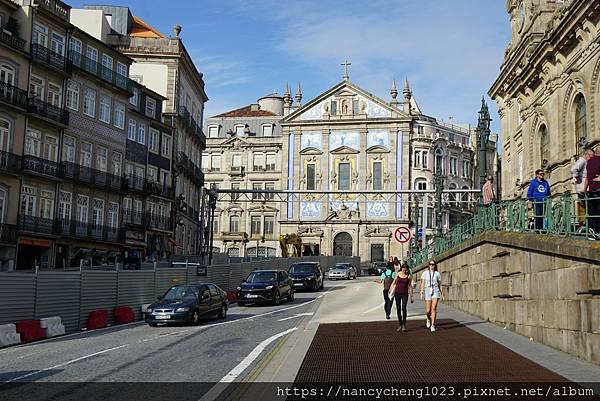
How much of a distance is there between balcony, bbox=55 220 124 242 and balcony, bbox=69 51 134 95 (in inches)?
365

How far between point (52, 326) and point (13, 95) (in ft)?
62.4

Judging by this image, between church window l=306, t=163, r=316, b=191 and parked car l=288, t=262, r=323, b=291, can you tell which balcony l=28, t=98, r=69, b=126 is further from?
Result: church window l=306, t=163, r=316, b=191

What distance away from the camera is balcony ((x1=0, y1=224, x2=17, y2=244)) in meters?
35.0

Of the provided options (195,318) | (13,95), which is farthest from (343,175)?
(195,318)

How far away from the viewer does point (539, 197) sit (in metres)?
15.2

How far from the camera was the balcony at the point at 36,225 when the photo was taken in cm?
3675

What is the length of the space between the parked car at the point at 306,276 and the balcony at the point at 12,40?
19373 millimetres

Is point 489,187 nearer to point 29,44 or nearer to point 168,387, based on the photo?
point 168,387

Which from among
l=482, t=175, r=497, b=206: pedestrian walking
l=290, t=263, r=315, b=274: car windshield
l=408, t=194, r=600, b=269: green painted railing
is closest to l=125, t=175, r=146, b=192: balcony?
l=290, t=263, r=315, b=274: car windshield

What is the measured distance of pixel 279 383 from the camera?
10570 mm

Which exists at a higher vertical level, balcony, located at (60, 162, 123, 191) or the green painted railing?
balcony, located at (60, 162, 123, 191)

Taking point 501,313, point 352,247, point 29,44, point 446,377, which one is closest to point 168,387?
point 446,377

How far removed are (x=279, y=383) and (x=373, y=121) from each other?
76715 mm

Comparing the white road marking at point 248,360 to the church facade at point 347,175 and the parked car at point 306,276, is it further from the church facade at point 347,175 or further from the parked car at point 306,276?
the church facade at point 347,175
